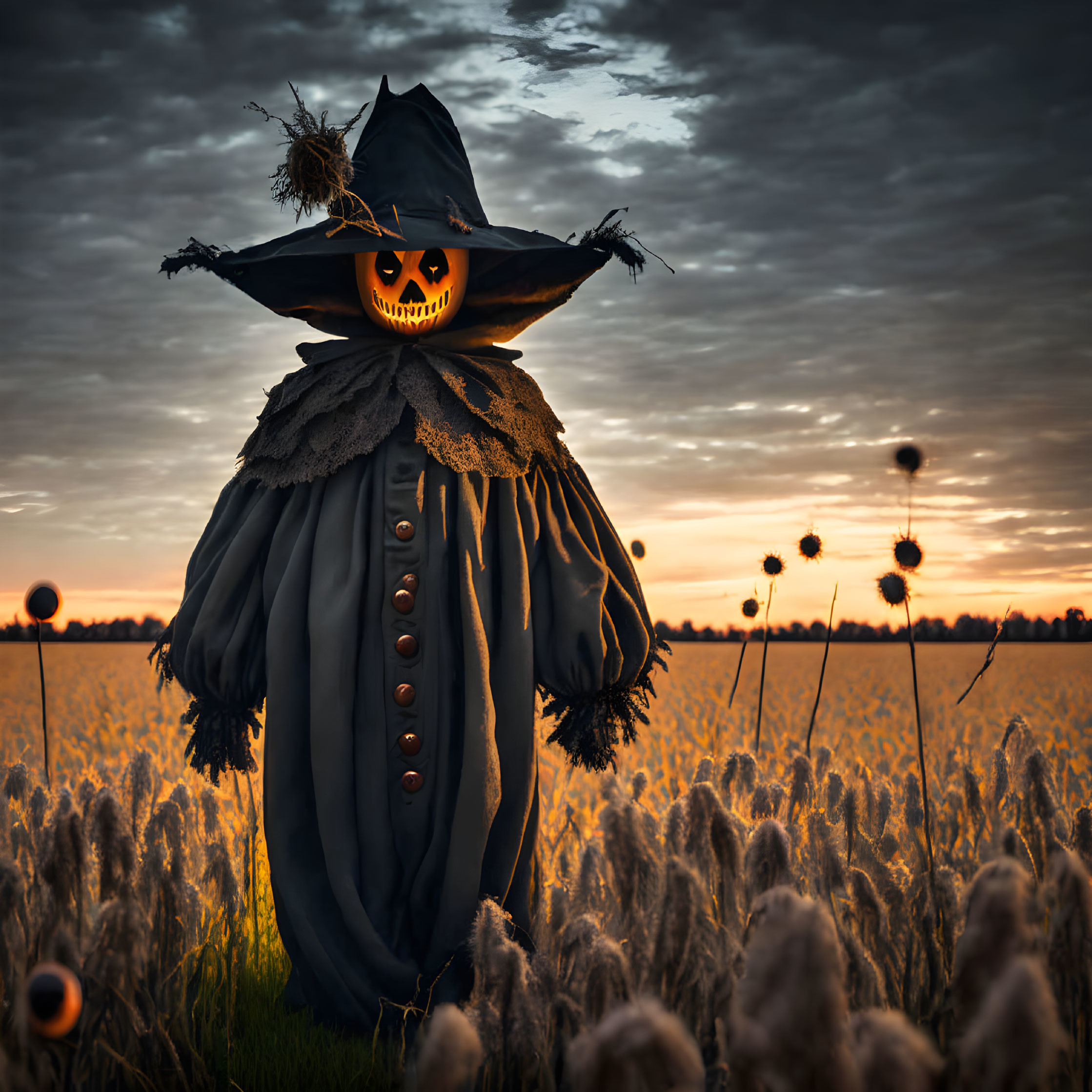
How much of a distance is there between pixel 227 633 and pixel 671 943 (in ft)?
6.55

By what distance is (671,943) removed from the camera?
204 centimetres

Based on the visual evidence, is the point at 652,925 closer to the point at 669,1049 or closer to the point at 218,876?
the point at 669,1049

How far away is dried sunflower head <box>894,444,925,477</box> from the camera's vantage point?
324 centimetres

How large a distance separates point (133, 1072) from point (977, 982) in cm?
219

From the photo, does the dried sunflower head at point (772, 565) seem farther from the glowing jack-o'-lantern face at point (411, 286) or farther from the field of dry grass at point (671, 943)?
the glowing jack-o'-lantern face at point (411, 286)

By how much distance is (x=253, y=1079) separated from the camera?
9.04 feet

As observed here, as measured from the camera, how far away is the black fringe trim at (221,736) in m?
3.45

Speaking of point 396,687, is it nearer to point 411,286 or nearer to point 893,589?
point 411,286

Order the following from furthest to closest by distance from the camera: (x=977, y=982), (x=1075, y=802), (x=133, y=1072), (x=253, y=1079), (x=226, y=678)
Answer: (x=1075, y=802)
(x=226, y=678)
(x=253, y=1079)
(x=133, y=1072)
(x=977, y=982)

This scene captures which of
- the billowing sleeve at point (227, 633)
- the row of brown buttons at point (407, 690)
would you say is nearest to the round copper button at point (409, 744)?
the row of brown buttons at point (407, 690)

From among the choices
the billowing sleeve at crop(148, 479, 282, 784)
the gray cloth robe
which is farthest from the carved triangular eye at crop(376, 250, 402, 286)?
the billowing sleeve at crop(148, 479, 282, 784)

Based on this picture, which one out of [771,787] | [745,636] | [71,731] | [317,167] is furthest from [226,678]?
[71,731]

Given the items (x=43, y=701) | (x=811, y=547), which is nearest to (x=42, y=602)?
(x=43, y=701)

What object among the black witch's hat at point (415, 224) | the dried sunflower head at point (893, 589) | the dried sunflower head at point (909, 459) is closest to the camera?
the dried sunflower head at point (909, 459)
